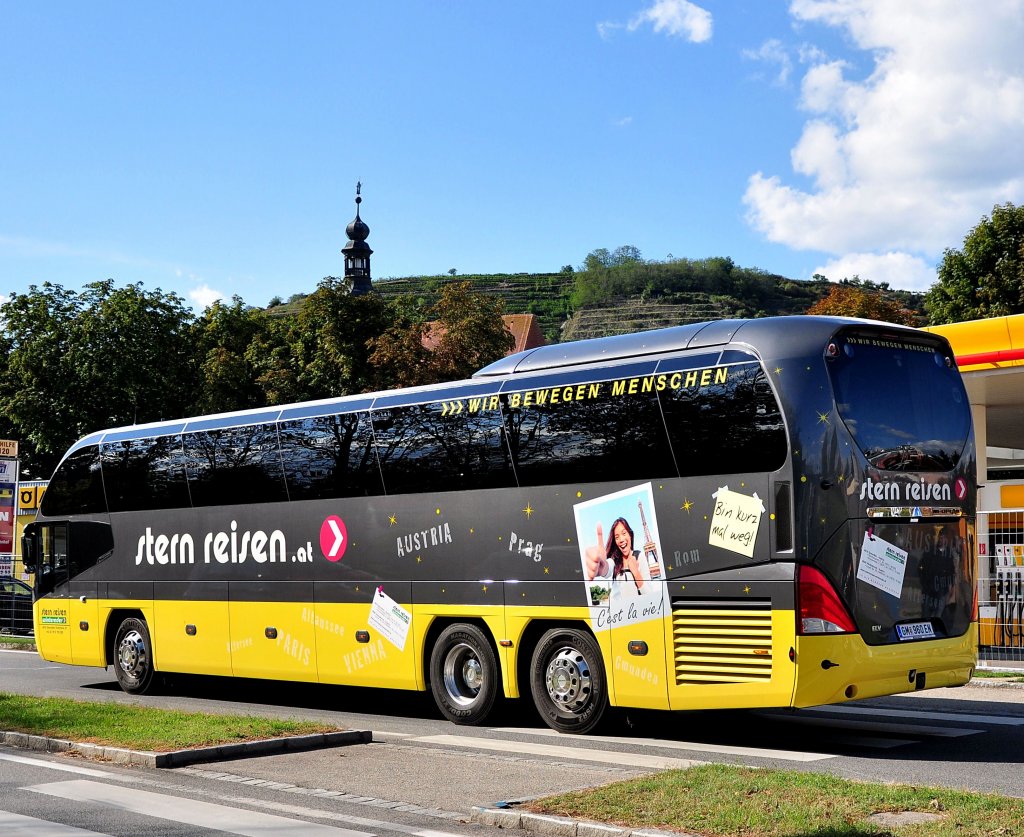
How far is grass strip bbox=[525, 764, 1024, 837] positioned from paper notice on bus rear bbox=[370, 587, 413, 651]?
5.63 m

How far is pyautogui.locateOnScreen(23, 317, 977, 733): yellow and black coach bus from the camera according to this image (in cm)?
1055

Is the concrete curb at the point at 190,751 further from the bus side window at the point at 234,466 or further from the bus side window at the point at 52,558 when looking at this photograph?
the bus side window at the point at 52,558

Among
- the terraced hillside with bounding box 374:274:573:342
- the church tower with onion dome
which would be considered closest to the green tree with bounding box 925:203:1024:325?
the church tower with onion dome

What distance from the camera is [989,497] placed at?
23.5 metres

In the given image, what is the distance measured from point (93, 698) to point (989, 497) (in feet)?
52.9

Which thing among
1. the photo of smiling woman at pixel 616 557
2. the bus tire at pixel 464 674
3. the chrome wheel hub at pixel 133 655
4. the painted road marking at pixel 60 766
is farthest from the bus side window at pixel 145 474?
the photo of smiling woman at pixel 616 557

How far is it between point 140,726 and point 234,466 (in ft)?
15.5

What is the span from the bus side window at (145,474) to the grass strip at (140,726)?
12.8 feet

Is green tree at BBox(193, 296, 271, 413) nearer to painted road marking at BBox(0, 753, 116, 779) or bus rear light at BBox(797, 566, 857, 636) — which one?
painted road marking at BBox(0, 753, 116, 779)

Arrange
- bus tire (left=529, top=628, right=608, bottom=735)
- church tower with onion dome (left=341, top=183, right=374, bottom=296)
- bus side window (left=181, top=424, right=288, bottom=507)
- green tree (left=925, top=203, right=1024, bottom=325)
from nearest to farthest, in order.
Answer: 1. bus tire (left=529, top=628, right=608, bottom=735)
2. bus side window (left=181, top=424, right=288, bottom=507)
3. green tree (left=925, top=203, right=1024, bottom=325)
4. church tower with onion dome (left=341, top=183, right=374, bottom=296)

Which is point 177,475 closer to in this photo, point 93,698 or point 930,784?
point 93,698

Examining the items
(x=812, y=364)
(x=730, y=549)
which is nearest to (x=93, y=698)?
(x=730, y=549)

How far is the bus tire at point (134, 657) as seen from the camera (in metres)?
17.5

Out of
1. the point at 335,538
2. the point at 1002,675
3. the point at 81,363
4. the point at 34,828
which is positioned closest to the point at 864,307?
the point at 81,363
